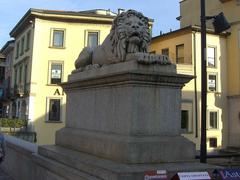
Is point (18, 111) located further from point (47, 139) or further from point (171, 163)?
point (171, 163)

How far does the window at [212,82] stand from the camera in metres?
37.9

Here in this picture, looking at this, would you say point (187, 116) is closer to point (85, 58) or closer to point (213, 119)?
point (213, 119)

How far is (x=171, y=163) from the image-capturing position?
5.11 m

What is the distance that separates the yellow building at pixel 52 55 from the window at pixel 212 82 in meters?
10.9

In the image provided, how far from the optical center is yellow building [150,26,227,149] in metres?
35.6

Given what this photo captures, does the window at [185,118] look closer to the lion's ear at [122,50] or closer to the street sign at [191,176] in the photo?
the lion's ear at [122,50]

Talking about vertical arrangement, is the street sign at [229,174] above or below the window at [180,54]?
below

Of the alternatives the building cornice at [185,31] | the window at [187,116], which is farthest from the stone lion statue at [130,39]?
the building cornice at [185,31]

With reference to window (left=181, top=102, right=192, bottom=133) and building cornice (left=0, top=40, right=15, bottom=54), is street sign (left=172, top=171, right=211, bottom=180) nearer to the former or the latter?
window (left=181, top=102, right=192, bottom=133)

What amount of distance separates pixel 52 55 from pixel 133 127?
35.8m

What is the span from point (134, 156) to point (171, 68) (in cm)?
131

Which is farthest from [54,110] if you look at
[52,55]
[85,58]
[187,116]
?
[85,58]

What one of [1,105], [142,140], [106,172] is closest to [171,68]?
[142,140]

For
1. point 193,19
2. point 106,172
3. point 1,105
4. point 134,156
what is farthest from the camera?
point 1,105
